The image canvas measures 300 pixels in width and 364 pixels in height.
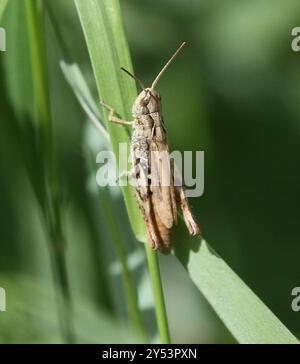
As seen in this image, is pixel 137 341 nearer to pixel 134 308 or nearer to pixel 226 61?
pixel 134 308

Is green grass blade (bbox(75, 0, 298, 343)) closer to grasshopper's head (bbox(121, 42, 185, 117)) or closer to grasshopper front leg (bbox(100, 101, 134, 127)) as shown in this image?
grasshopper front leg (bbox(100, 101, 134, 127))

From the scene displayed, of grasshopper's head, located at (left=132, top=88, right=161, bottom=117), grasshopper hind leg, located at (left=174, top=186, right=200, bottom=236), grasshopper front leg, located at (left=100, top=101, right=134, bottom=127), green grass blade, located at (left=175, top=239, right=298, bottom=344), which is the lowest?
green grass blade, located at (left=175, top=239, right=298, bottom=344)

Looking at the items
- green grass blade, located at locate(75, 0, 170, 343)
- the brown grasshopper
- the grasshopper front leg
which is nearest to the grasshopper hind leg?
the brown grasshopper

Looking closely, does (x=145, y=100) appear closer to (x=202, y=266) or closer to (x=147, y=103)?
(x=147, y=103)

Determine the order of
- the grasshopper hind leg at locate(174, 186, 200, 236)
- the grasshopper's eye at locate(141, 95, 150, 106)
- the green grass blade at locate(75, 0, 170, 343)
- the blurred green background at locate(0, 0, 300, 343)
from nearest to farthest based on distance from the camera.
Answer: the green grass blade at locate(75, 0, 170, 343), the grasshopper hind leg at locate(174, 186, 200, 236), the grasshopper's eye at locate(141, 95, 150, 106), the blurred green background at locate(0, 0, 300, 343)

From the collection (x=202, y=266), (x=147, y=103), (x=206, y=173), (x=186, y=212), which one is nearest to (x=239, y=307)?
(x=202, y=266)

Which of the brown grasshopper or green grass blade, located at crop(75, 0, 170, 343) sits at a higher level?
green grass blade, located at crop(75, 0, 170, 343)

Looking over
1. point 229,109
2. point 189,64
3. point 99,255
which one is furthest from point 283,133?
point 99,255

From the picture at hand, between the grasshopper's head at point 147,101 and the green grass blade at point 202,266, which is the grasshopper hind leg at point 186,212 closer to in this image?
the green grass blade at point 202,266
